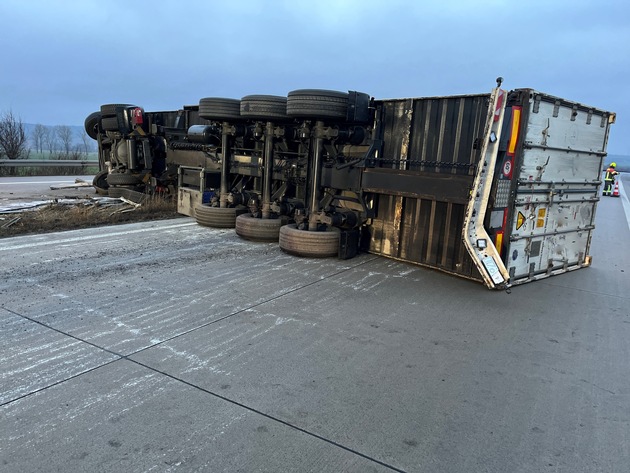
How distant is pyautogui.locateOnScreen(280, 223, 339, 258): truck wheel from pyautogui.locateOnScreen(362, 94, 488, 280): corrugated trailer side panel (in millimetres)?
747

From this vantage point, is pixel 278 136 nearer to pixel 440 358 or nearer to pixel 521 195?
pixel 521 195

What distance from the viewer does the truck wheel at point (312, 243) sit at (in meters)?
6.86

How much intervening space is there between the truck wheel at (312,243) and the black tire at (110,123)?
295 inches

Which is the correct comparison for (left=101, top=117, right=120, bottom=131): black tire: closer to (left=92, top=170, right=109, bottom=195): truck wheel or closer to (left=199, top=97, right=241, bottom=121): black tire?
(left=92, top=170, right=109, bottom=195): truck wheel

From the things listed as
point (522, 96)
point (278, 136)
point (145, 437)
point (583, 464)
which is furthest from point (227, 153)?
point (583, 464)

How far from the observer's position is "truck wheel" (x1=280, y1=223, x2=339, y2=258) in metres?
6.86

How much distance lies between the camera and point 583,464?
2559mm

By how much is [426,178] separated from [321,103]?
5.99 feet

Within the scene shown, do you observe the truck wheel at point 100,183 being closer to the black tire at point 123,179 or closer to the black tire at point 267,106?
the black tire at point 123,179

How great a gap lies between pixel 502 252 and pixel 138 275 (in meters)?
4.43

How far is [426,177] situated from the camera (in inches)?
246

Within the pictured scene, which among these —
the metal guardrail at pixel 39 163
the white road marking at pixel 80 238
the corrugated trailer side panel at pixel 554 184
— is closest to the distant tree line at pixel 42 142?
the metal guardrail at pixel 39 163

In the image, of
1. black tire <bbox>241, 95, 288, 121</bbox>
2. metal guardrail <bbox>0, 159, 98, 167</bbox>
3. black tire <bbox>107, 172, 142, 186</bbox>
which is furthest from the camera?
metal guardrail <bbox>0, 159, 98, 167</bbox>

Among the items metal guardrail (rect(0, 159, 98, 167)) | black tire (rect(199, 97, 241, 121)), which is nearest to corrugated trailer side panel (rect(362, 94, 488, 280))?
black tire (rect(199, 97, 241, 121))
